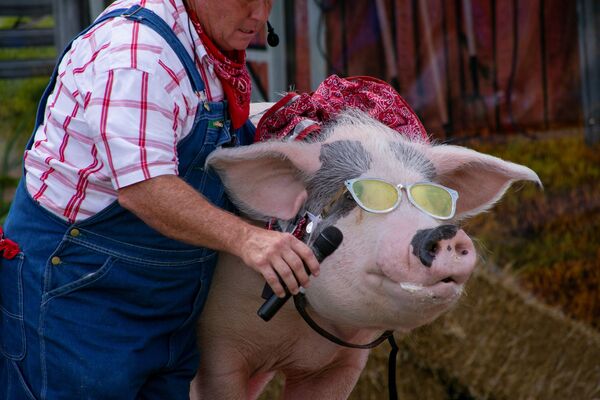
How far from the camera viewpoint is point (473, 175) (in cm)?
286

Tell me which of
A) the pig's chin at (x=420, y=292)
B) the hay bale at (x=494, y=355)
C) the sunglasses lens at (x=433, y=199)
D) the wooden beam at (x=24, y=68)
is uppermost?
the sunglasses lens at (x=433, y=199)

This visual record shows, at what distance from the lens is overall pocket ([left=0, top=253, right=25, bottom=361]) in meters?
2.67

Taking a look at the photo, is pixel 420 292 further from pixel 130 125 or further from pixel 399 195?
pixel 130 125

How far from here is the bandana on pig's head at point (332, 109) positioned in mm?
2793

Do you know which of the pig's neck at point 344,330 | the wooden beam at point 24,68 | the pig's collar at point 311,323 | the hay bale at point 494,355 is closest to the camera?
the pig's collar at point 311,323

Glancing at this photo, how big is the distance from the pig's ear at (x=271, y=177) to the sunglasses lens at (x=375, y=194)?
200 millimetres

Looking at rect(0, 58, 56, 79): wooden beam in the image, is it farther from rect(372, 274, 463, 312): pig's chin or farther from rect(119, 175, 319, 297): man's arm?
rect(372, 274, 463, 312): pig's chin

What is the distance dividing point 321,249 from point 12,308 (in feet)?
2.69

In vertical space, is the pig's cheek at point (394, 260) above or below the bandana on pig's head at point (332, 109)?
below

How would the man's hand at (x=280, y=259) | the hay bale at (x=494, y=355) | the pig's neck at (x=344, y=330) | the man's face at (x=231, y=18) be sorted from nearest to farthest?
the man's hand at (x=280, y=259) < the man's face at (x=231, y=18) < the pig's neck at (x=344, y=330) < the hay bale at (x=494, y=355)

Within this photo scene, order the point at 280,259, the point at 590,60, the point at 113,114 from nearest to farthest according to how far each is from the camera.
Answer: the point at 280,259 → the point at 113,114 → the point at 590,60

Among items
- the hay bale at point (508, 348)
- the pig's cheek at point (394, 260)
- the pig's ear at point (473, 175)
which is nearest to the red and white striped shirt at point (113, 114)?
the pig's cheek at point (394, 260)

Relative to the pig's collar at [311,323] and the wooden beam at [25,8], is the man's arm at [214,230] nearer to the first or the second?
the pig's collar at [311,323]

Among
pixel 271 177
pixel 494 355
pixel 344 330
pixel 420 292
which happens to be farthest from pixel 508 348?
pixel 420 292
